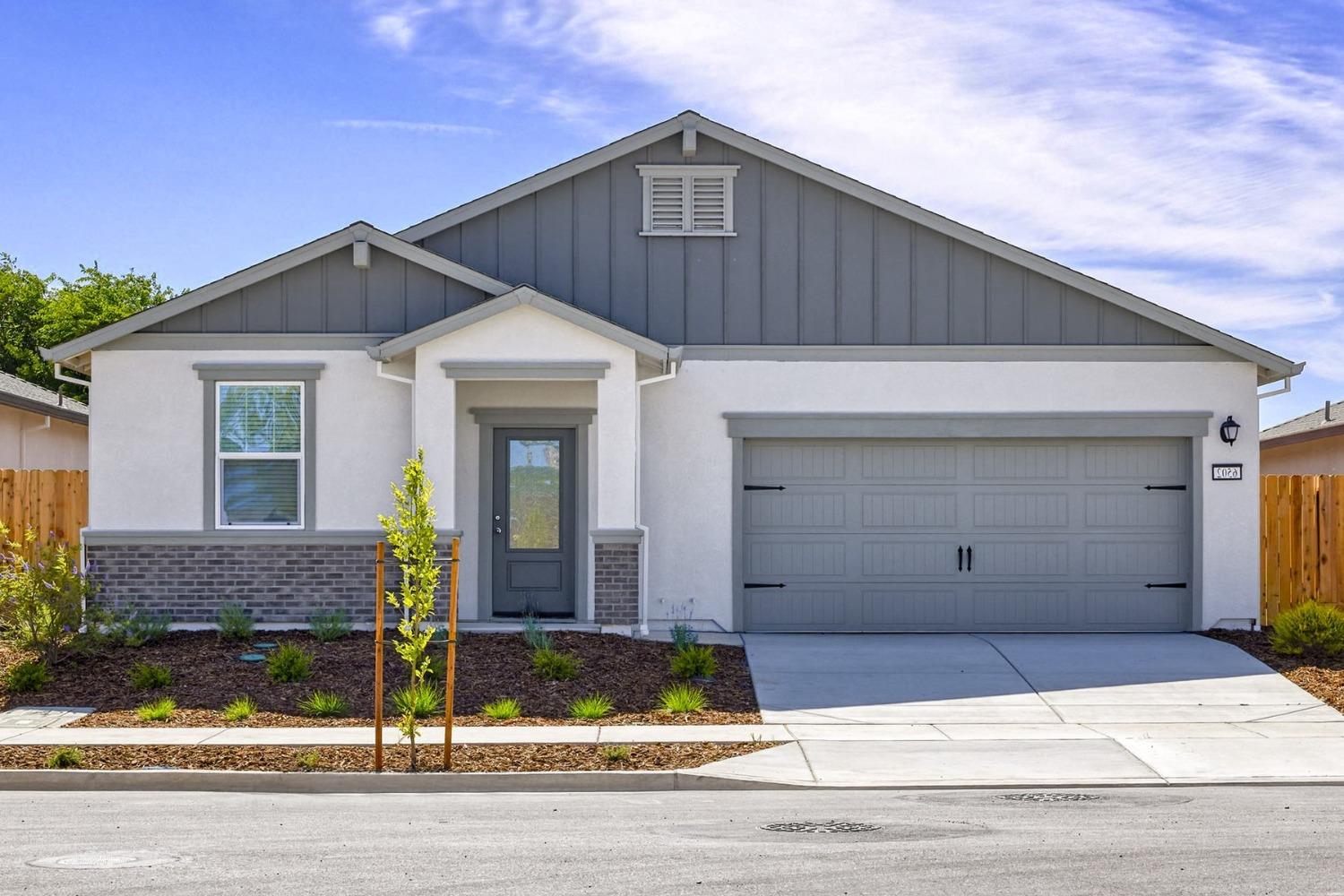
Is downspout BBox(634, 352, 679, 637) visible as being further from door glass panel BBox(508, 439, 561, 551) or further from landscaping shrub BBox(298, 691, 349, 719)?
landscaping shrub BBox(298, 691, 349, 719)

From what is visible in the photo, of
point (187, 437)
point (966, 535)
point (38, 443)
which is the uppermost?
point (38, 443)

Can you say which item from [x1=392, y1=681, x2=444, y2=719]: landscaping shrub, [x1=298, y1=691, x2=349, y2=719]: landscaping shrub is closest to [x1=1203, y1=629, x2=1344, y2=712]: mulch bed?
[x1=392, y1=681, x2=444, y2=719]: landscaping shrub

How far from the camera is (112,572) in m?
15.8

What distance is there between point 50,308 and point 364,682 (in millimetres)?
36934

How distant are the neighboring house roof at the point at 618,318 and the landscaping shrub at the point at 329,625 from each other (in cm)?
353

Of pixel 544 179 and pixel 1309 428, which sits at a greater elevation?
pixel 544 179

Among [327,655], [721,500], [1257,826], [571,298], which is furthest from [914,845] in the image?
[571,298]

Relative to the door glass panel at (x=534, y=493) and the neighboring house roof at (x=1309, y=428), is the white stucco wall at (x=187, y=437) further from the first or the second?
the neighboring house roof at (x=1309, y=428)

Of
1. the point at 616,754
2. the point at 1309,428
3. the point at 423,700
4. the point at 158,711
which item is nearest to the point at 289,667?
the point at 158,711

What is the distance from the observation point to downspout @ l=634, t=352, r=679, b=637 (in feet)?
50.9

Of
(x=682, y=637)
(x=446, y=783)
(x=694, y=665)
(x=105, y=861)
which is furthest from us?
(x=682, y=637)

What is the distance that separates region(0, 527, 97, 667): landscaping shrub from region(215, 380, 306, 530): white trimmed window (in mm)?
1893

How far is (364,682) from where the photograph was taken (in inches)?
520

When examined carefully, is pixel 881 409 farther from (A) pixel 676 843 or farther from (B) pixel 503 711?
(A) pixel 676 843
